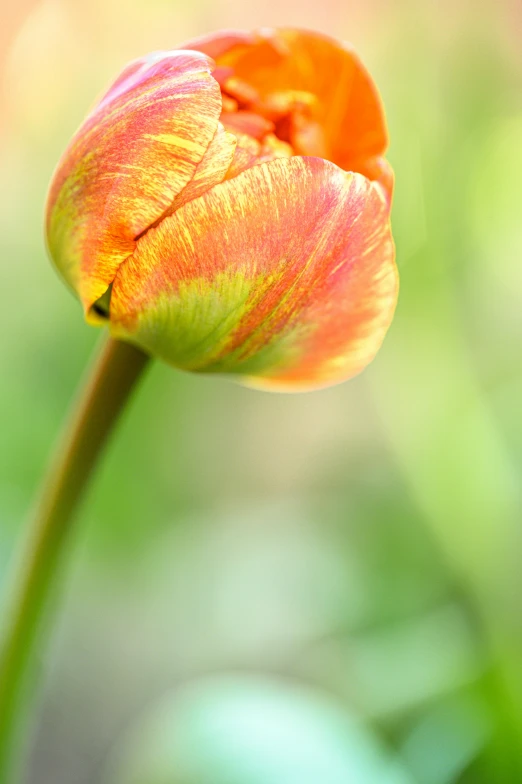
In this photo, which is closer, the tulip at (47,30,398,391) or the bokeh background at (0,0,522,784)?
the tulip at (47,30,398,391)

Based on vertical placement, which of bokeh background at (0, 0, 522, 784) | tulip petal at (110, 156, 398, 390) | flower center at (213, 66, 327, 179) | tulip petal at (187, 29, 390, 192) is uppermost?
tulip petal at (187, 29, 390, 192)

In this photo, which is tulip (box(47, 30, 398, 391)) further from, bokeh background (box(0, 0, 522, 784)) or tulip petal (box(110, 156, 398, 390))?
bokeh background (box(0, 0, 522, 784))

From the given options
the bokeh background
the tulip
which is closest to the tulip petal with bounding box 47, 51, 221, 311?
Result: the tulip

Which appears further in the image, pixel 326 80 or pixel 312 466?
pixel 312 466

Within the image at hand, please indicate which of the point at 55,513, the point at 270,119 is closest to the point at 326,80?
the point at 270,119

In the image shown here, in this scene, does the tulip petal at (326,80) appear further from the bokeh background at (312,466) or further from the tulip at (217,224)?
the bokeh background at (312,466)

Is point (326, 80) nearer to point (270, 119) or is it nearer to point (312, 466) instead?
point (270, 119)

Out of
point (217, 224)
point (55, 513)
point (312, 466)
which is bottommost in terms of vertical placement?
point (312, 466)
